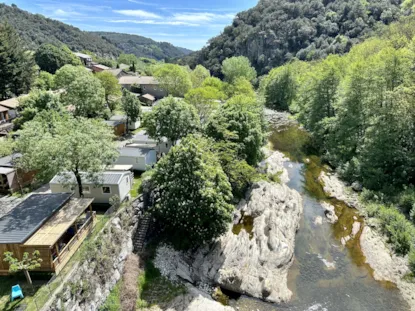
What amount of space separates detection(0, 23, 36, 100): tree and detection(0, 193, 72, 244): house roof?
147 feet

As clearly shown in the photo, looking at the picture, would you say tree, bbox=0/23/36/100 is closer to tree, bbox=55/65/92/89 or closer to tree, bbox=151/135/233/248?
tree, bbox=55/65/92/89

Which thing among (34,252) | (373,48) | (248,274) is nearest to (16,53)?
(34,252)

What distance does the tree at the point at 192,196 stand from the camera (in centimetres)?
2339

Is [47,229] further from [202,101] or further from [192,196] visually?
[202,101]

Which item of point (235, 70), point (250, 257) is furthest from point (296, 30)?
point (250, 257)

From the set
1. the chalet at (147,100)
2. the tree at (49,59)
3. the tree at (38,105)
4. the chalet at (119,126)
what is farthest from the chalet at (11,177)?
the tree at (49,59)

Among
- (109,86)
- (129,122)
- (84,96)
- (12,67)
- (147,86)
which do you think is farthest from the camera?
(147,86)

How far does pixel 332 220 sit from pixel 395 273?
806 cm

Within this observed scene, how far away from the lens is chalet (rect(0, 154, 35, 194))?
1102 inches

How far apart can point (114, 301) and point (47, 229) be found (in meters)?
6.71

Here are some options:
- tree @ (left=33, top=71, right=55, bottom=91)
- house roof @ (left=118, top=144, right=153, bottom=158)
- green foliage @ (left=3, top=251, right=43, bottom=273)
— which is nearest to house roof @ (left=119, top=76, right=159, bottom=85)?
tree @ (left=33, top=71, right=55, bottom=91)

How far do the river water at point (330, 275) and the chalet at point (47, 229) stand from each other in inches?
490

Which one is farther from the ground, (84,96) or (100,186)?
(84,96)

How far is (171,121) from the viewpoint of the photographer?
35469 mm
